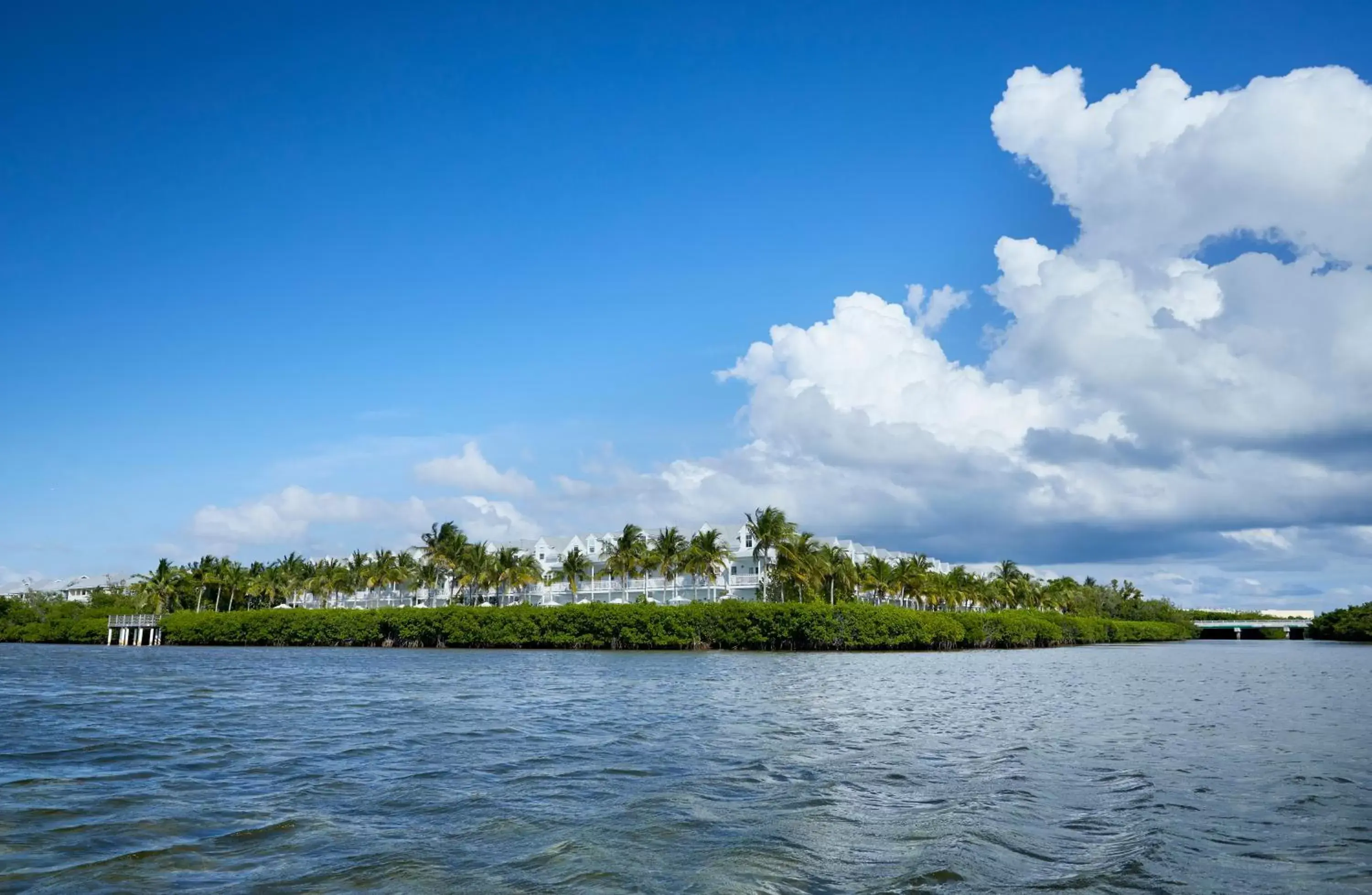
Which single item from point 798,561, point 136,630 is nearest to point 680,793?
point 798,561

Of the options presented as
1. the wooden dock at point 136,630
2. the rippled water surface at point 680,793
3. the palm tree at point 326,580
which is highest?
the palm tree at point 326,580

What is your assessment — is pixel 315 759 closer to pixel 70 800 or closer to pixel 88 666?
pixel 70 800

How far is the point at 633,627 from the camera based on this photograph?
8962 cm

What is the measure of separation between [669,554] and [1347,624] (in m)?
114

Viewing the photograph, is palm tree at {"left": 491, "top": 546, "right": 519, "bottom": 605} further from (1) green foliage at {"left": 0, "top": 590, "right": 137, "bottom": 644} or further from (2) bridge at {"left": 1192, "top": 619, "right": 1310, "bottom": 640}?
(2) bridge at {"left": 1192, "top": 619, "right": 1310, "bottom": 640}

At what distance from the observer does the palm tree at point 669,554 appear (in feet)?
352

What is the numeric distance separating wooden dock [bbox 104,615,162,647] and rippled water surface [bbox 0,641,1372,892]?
277 ft

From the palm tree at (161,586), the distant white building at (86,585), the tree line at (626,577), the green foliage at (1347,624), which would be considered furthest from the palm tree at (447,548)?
the green foliage at (1347,624)

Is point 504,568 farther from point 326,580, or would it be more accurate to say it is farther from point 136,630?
point 136,630

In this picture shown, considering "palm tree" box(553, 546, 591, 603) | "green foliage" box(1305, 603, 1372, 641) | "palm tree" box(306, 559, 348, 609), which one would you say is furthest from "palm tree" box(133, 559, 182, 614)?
"green foliage" box(1305, 603, 1372, 641)

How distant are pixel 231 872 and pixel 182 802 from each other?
4440 mm

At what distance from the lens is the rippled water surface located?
380 inches

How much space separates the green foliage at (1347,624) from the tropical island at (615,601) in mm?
23375

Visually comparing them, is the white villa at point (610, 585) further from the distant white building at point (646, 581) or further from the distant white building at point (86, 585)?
the distant white building at point (86, 585)
